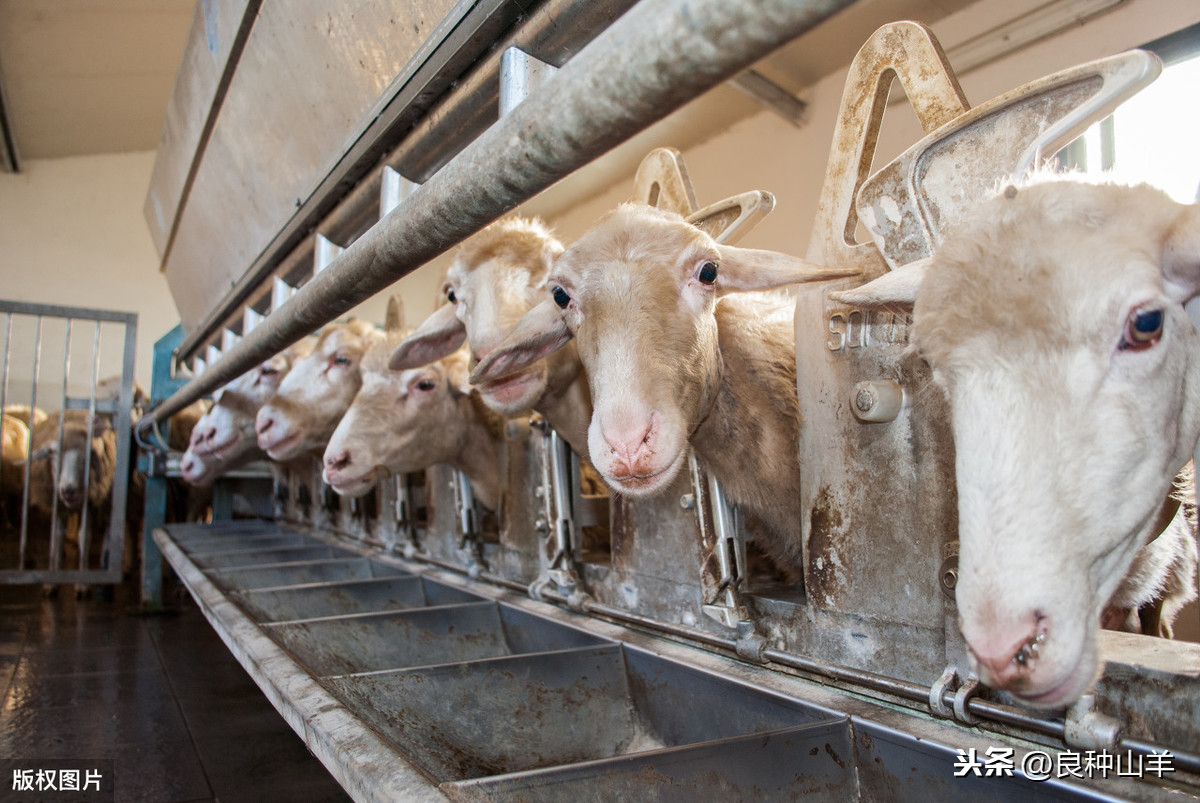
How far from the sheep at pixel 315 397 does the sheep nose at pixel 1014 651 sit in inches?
158

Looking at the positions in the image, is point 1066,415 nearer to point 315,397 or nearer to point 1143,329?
point 1143,329

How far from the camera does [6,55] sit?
26.2ft

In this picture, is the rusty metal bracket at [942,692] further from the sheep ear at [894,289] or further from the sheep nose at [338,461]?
the sheep nose at [338,461]

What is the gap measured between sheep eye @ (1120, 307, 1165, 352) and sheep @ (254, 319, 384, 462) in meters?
4.00

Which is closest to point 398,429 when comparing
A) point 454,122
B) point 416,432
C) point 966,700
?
point 416,432

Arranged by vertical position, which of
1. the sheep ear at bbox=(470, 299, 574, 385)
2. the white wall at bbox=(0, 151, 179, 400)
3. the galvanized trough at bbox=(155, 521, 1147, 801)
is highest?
the white wall at bbox=(0, 151, 179, 400)

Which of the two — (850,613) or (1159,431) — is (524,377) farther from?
(1159,431)

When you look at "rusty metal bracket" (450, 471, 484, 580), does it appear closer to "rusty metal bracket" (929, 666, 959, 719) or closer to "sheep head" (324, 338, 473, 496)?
"sheep head" (324, 338, 473, 496)

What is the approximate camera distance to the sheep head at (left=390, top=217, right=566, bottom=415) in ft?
8.34

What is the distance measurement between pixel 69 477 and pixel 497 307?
5.03m

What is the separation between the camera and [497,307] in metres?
2.76

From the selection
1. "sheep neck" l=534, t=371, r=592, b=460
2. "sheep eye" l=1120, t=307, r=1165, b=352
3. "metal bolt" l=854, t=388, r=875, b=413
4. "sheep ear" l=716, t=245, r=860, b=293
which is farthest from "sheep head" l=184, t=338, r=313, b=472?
"sheep eye" l=1120, t=307, r=1165, b=352

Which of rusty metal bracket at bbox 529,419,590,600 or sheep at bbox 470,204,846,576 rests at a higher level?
sheep at bbox 470,204,846,576

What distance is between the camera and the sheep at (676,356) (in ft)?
5.45
